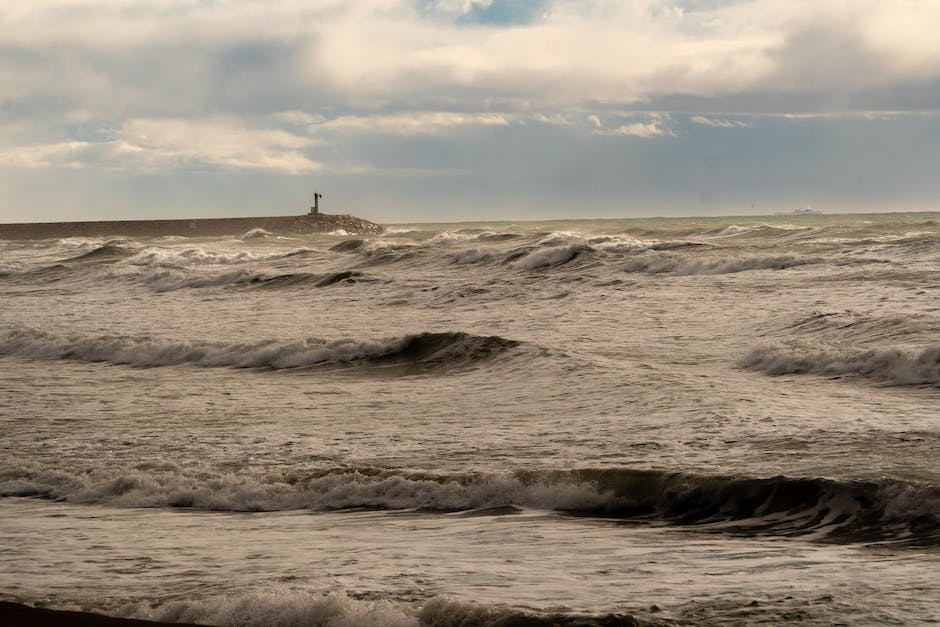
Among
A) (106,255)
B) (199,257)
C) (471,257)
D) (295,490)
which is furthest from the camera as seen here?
(106,255)

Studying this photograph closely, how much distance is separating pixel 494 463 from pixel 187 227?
2615 inches

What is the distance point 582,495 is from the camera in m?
6.98

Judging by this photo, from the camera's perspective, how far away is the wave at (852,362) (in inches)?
426

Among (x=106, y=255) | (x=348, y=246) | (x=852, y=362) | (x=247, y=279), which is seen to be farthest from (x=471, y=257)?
(x=852, y=362)

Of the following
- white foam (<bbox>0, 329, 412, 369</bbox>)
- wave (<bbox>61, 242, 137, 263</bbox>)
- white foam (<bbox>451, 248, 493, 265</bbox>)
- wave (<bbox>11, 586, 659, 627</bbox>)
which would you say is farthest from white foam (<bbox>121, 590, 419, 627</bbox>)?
wave (<bbox>61, 242, 137, 263</bbox>)

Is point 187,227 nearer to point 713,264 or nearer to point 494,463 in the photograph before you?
point 713,264

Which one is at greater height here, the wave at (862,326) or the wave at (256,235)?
the wave at (256,235)

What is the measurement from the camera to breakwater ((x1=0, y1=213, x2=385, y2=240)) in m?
68.9

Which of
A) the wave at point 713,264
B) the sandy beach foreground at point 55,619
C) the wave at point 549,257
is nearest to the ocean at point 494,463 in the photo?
the sandy beach foreground at point 55,619

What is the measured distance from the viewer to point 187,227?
71.2m

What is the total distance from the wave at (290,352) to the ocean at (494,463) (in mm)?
60

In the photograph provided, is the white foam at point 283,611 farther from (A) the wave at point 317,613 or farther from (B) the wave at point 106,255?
(B) the wave at point 106,255

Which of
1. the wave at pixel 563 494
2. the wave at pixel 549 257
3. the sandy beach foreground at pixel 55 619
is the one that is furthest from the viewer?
the wave at pixel 549 257

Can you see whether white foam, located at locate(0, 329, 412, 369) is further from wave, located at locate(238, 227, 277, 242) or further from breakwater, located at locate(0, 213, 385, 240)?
breakwater, located at locate(0, 213, 385, 240)
